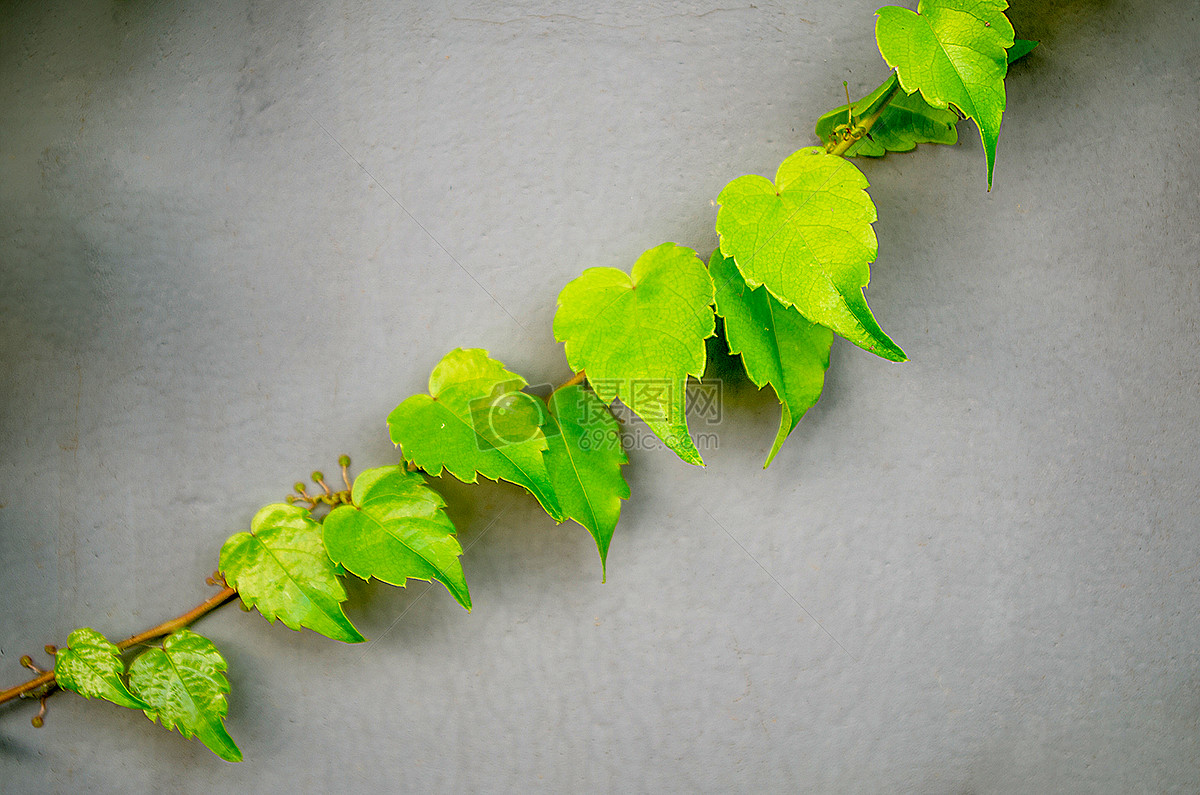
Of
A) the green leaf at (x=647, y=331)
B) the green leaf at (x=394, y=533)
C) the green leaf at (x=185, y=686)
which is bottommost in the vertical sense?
the green leaf at (x=185, y=686)

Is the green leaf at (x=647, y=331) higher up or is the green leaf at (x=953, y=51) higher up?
the green leaf at (x=953, y=51)

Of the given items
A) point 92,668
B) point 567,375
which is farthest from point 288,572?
point 567,375

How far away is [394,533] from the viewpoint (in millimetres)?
683

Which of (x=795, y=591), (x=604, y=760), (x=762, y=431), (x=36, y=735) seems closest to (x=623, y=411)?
(x=762, y=431)

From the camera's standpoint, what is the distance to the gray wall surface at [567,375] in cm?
77

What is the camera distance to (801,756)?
2.56 ft

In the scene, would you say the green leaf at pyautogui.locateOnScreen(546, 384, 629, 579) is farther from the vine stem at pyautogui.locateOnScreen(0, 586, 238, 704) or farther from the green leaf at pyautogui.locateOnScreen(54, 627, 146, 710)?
the green leaf at pyautogui.locateOnScreen(54, 627, 146, 710)

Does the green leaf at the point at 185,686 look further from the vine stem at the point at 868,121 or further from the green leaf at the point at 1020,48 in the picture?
the green leaf at the point at 1020,48

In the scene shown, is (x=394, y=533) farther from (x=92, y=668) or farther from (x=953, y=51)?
(x=953, y=51)

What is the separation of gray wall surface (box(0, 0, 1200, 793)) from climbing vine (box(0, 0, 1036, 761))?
50 mm

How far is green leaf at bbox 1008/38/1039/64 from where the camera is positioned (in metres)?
0.77

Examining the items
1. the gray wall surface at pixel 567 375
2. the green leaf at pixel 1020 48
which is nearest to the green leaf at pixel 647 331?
the gray wall surface at pixel 567 375

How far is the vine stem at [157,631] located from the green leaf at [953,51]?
2.73ft

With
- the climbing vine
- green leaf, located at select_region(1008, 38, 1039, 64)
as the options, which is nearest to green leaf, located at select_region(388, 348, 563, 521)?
the climbing vine
